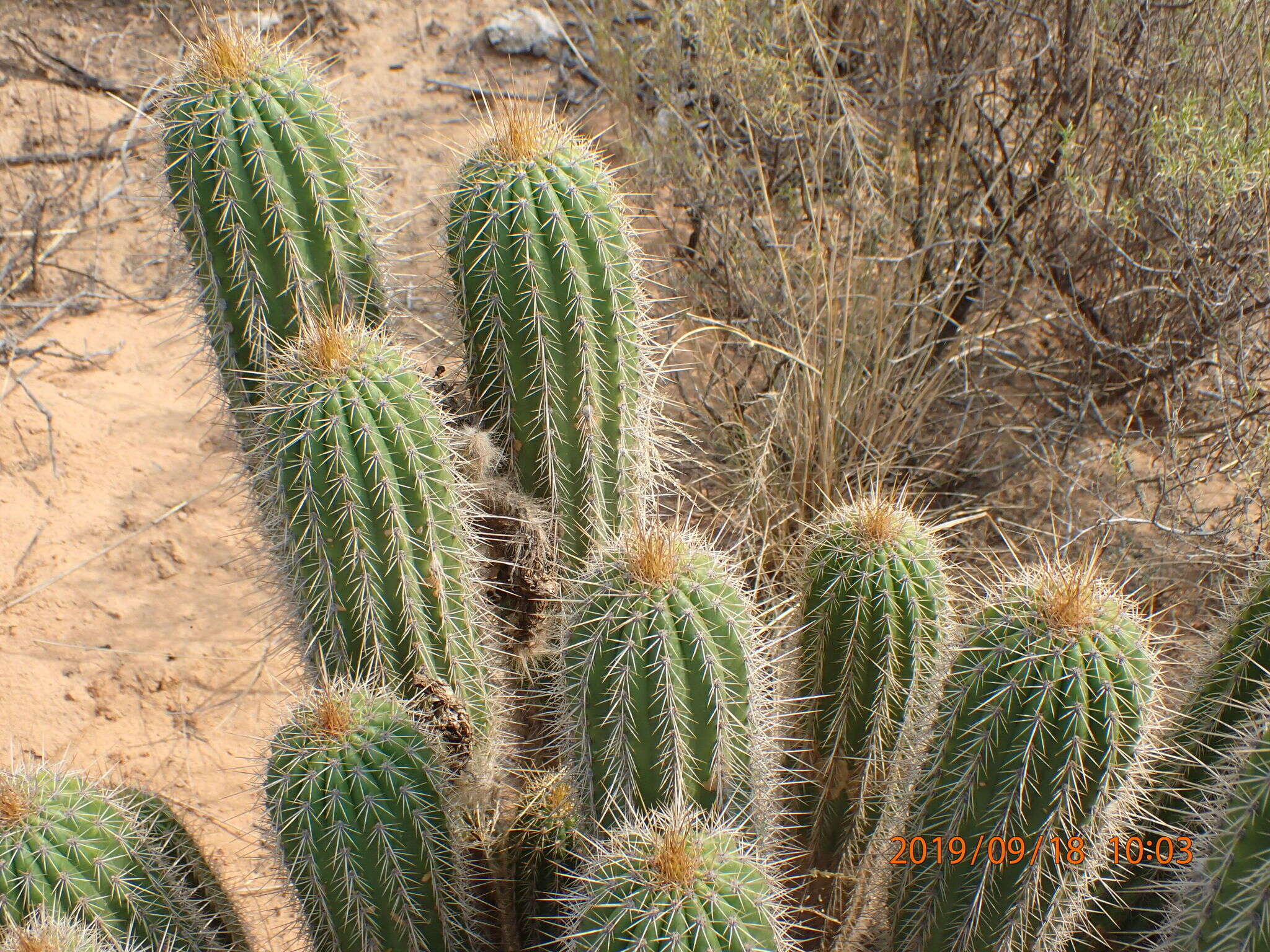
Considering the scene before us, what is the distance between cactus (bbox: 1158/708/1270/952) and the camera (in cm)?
157

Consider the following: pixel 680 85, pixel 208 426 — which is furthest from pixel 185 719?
pixel 680 85

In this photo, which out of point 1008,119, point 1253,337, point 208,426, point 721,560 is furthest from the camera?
point 208,426

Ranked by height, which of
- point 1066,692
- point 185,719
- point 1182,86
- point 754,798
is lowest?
A: point 185,719

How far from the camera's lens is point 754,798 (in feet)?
6.77

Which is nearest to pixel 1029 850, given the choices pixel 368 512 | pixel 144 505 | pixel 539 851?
pixel 539 851

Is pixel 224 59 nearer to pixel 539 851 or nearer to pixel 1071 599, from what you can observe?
pixel 539 851

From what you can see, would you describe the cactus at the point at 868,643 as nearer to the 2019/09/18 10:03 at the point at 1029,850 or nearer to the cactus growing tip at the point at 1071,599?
the 2019/09/18 10:03 at the point at 1029,850

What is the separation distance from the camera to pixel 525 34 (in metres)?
6.46

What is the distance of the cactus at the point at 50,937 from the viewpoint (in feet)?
5.27

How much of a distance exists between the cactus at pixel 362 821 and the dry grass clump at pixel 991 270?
1.49 meters

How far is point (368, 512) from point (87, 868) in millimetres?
833

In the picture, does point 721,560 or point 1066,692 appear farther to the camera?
point 721,560

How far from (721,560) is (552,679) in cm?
80

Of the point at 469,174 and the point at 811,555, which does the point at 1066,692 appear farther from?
the point at 469,174
